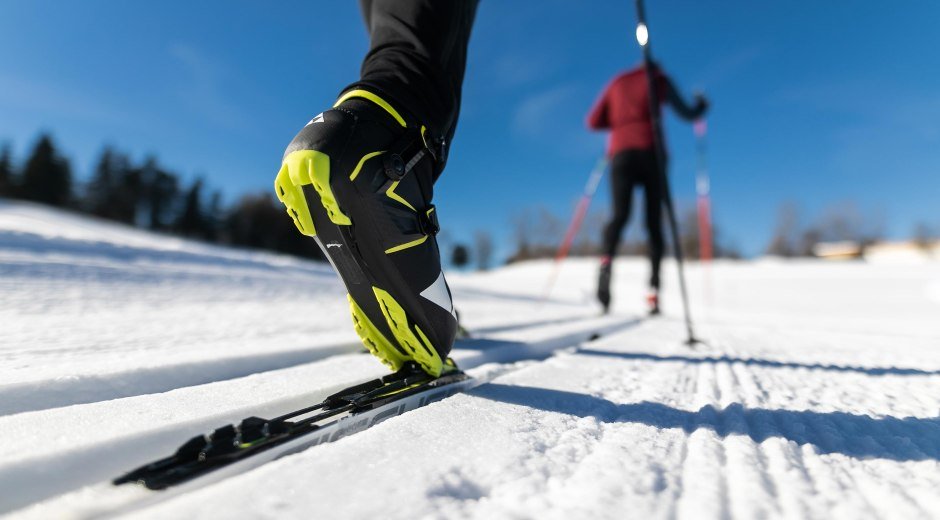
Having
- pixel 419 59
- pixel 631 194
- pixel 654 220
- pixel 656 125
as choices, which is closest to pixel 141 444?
pixel 419 59

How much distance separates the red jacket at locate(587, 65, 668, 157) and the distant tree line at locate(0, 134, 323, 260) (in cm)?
2398

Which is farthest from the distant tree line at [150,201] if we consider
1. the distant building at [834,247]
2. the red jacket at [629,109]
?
the distant building at [834,247]

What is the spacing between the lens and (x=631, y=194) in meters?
2.90

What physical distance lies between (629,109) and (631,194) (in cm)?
58

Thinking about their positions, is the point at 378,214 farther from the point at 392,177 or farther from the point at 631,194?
the point at 631,194

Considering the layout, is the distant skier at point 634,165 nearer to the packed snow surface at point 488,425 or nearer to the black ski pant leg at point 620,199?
the black ski pant leg at point 620,199

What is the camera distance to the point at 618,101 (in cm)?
301

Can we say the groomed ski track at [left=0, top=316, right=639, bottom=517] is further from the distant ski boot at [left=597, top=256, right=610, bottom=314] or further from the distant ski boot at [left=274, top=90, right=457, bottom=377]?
the distant ski boot at [left=597, top=256, right=610, bottom=314]

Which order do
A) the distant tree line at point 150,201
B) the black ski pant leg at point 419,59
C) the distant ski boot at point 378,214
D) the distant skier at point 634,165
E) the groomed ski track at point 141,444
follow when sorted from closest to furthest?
the groomed ski track at point 141,444, the distant ski boot at point 378,214, the black ski pant leg at point 419,59, the distant skier at point 634,165, the distant tree line at point 150,201

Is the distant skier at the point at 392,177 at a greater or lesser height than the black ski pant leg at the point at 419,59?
lesser

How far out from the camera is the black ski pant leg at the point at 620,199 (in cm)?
288

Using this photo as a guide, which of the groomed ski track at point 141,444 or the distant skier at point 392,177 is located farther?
the distant skier at point 392,177

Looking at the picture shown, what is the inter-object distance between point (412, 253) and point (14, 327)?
42.3 inches

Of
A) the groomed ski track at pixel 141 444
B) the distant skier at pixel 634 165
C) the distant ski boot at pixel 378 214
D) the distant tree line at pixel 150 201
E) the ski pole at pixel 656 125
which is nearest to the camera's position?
the groomed ski track at pixel 141 444
